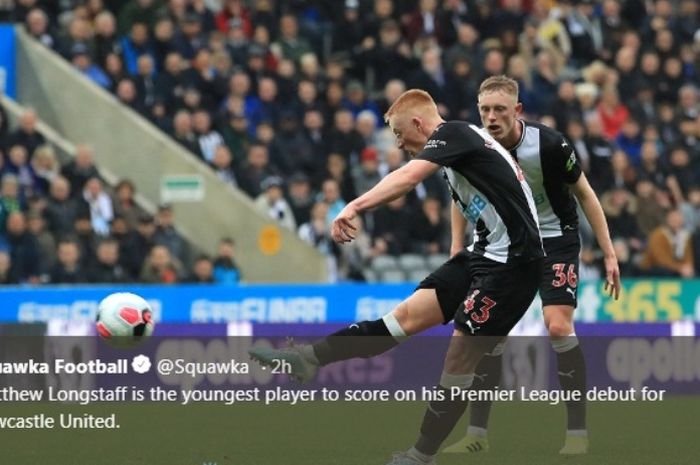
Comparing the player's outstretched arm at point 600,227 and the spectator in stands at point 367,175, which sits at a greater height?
the spectator in stands at point 367,175

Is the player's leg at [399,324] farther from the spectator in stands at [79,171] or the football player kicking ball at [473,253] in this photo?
the spectator in stands at [79,171]

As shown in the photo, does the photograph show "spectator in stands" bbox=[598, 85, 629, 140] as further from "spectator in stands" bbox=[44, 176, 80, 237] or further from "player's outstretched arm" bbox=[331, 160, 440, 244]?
"player's outstretched arm" bbox=[331, 160, 440, 244]

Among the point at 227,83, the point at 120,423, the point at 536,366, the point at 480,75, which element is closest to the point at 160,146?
the point at 227,83

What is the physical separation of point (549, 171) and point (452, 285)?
1.16m

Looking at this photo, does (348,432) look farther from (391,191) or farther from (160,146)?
(160,146)

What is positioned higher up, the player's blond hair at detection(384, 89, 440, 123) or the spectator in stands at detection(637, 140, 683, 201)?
the spectator in stands at detection(637, 140, 683, 201)

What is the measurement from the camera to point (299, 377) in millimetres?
8969

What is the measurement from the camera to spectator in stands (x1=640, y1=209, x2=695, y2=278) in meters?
19.6

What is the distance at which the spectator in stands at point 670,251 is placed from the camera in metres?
19.6

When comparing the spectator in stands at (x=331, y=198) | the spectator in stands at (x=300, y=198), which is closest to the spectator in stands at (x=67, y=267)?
the spectator in stands at (x=300, y=198)

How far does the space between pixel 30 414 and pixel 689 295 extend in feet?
30.3

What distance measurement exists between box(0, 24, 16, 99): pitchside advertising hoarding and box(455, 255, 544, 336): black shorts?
38.0 ft

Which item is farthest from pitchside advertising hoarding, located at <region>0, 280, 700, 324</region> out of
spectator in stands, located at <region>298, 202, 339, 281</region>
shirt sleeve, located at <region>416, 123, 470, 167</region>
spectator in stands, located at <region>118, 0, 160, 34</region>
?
shirt sleeve, located at <region>416, 123, 470, 167</region>

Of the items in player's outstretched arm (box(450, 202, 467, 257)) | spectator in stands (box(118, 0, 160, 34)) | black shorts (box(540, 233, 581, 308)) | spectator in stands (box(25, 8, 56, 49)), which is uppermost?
spectator in stands (box(118, 0, 160, 34))
